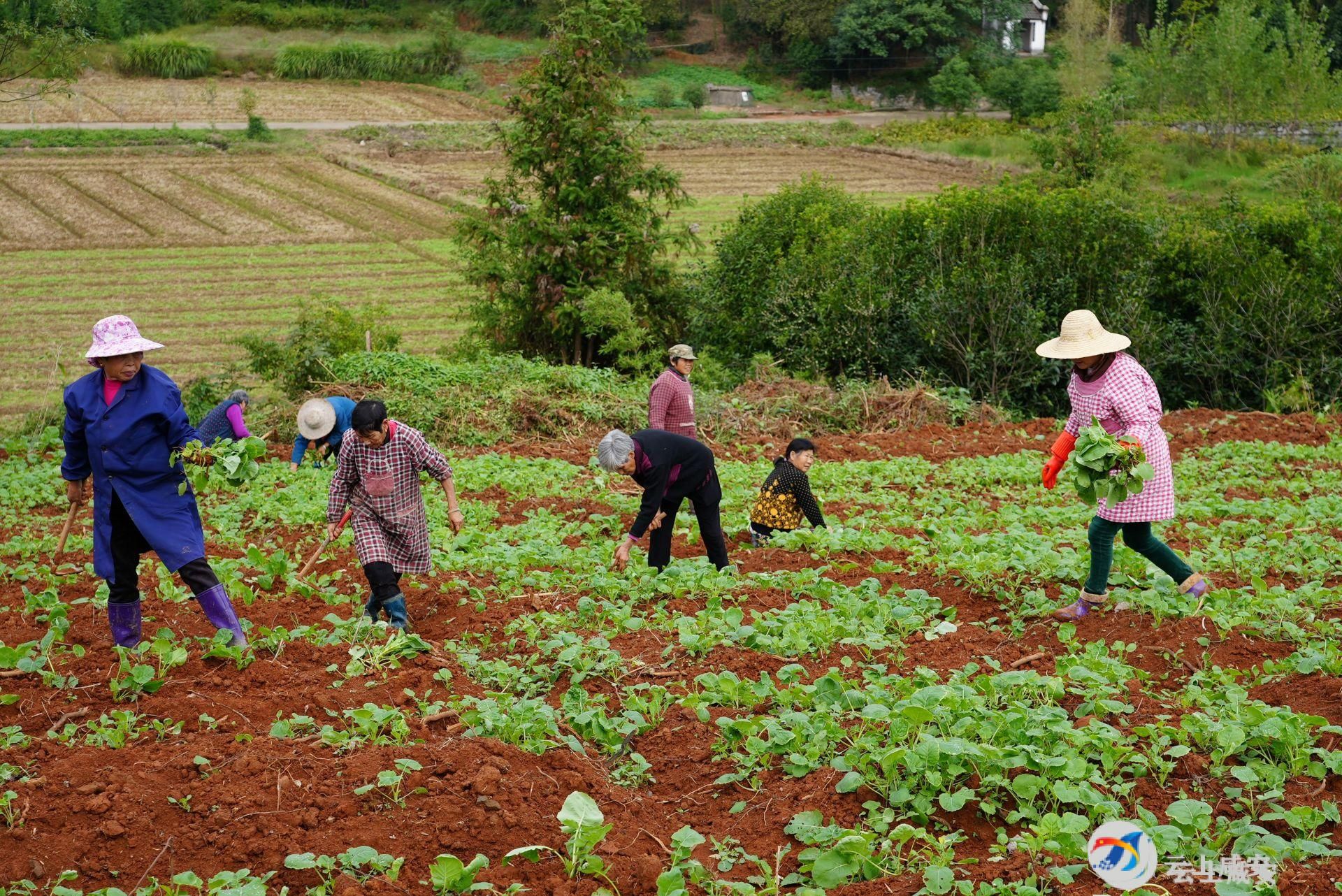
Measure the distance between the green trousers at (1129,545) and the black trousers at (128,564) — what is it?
5020mm

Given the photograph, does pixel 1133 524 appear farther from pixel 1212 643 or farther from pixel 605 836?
Result: pixel 605 836

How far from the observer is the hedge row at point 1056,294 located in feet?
60.5

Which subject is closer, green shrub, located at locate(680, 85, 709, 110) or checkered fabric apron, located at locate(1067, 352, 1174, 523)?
checkered fabric apron, located at locate(1067, 352, 1174, 523)

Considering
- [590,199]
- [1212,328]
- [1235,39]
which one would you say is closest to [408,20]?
[1235,39]

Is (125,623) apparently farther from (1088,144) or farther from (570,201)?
(1088,144)

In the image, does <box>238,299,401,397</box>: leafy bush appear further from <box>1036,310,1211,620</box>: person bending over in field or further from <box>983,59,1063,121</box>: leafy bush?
<box>983,59,1063,121</box>: leafy bush

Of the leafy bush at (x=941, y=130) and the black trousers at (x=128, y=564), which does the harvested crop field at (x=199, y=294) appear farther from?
the leafy bush at (x=941, y=130)

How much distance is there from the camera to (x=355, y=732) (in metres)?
5.76

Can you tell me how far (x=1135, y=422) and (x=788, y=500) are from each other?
350 centimetres

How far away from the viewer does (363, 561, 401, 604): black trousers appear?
7.43 meters

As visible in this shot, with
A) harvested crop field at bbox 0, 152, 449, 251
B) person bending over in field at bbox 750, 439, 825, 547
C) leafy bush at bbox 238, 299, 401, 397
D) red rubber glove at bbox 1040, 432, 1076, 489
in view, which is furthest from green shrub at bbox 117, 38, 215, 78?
red rubber glove at bbox 1040, 432, 1076, 489

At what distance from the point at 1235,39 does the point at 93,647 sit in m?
48.2

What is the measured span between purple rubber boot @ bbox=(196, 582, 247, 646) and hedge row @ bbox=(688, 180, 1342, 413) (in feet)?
44.8

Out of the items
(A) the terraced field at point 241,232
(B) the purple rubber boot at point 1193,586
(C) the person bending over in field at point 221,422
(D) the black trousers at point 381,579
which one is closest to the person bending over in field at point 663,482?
(D) the black trousers at point 381,579
